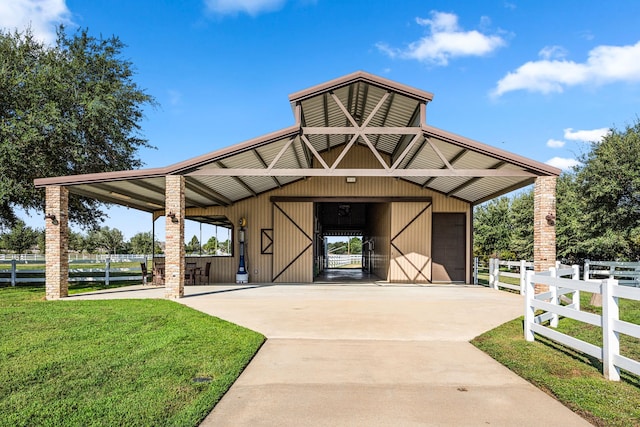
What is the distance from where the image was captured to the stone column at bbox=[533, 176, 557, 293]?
34.6 feet

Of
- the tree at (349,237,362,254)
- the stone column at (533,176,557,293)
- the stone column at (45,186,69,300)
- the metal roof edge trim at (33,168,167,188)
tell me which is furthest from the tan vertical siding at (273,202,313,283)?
the tree at (349,237,362,254)

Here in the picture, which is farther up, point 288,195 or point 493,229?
point 288,195

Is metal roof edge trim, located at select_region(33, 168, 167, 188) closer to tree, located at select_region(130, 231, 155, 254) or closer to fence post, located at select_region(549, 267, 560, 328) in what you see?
fence post, located at select_region(549, 267, 560, 328)

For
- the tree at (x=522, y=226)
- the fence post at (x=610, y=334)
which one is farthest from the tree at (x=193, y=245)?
the fence post at (x=610, y=334)

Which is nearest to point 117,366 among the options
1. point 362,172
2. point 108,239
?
point 362,172

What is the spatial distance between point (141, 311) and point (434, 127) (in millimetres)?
7902

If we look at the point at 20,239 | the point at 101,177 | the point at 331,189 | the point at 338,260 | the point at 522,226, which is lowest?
the point at 338,260

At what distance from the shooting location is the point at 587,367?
492 centimetres

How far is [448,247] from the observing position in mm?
16875

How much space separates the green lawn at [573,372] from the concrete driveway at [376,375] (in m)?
0.17

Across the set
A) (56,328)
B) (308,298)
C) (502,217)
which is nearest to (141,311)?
(56,328)

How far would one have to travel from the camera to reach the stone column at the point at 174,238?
1088 centimetres

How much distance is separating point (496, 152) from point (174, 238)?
8.18 meters

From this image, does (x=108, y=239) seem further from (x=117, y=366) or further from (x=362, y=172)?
(x=117, y=366)
